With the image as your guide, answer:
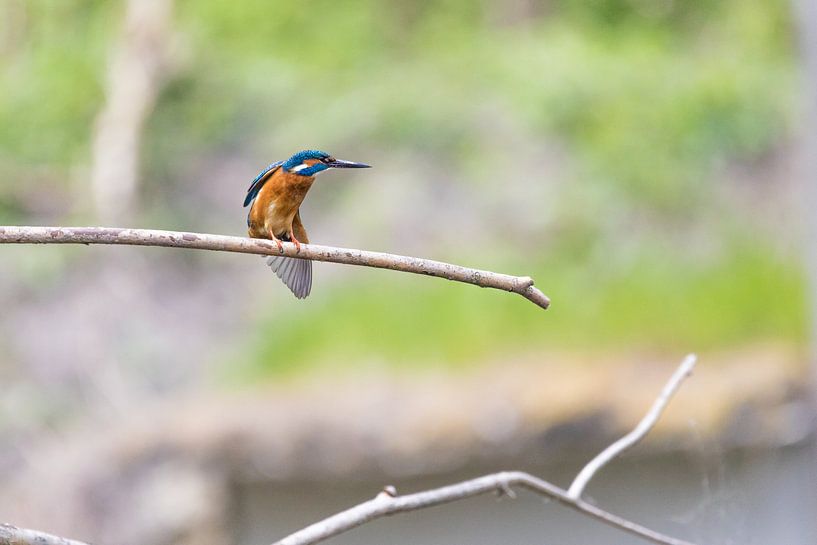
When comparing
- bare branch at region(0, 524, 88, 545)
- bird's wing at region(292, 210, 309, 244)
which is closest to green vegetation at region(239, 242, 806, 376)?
bird's wing at region(292, 210, 309, 244)

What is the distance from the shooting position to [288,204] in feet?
2.81

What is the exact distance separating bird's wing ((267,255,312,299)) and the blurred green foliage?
4.95ft

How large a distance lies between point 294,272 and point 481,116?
85.4 inches

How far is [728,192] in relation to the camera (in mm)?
2795

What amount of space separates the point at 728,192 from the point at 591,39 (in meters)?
0.68

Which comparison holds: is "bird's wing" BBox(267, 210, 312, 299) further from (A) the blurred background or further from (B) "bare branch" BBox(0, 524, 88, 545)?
(A) the blurred background

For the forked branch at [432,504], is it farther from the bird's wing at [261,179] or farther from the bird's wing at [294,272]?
the bird's wing at [261,179]

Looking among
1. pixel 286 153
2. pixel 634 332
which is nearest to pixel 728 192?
pixel 634 332

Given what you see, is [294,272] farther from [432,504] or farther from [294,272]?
[432,504]

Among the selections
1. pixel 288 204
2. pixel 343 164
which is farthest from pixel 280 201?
pixel 343 164

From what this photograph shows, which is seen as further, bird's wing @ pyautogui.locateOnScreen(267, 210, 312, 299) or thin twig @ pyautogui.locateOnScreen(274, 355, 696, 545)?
bird's wing @ pyautogui.locateOnScreen(267, 210, 312, 299)

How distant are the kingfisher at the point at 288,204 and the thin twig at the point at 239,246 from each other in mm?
98

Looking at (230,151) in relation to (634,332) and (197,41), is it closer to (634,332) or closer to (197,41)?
(197,41)

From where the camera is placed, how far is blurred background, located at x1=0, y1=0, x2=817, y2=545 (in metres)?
2.08
